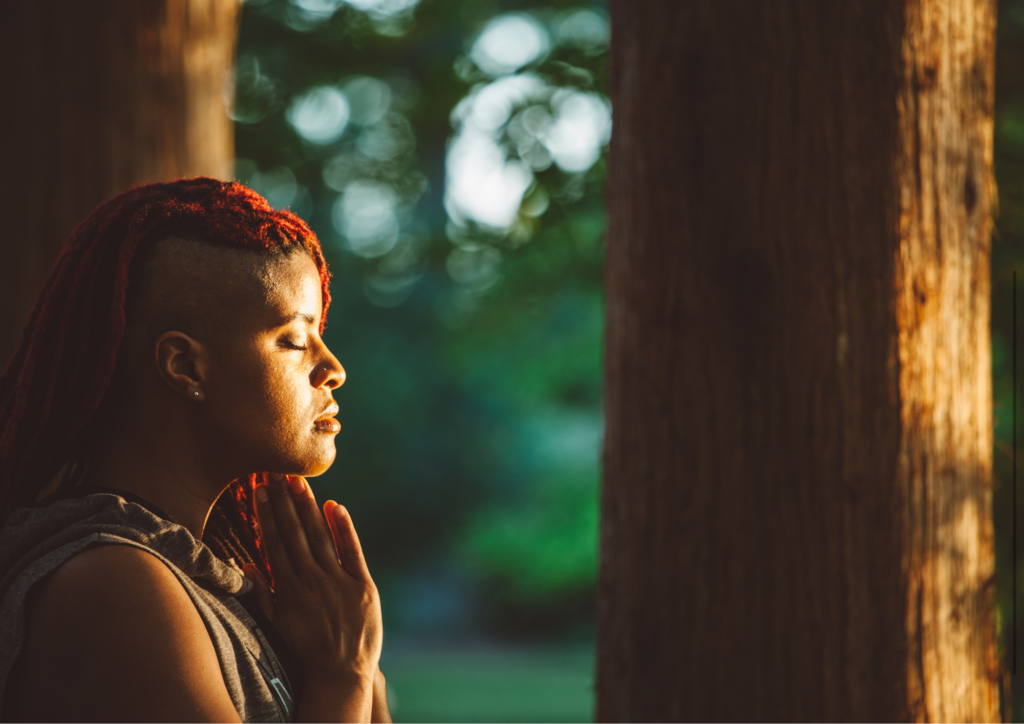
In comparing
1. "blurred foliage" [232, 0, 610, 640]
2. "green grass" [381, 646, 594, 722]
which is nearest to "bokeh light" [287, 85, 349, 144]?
"blurred foliage" [232, 0, 610, 640]

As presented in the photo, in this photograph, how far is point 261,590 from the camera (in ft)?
5.24

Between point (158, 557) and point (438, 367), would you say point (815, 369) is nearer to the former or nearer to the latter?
point (158, 557)

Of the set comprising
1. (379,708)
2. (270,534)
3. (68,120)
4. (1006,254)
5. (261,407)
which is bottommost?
(379,708)

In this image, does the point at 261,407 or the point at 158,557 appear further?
the point at 261,407

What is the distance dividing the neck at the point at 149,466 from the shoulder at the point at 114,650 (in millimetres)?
182

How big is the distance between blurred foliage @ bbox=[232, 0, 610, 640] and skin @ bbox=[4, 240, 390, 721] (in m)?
5.73

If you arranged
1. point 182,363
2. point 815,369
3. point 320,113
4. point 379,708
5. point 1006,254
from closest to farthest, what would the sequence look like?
point 182,363 → point 379,708 → point 815,369 → point 1006,254 → point 320,113

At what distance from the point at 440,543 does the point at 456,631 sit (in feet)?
8.62

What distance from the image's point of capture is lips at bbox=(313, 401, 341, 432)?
1538mm

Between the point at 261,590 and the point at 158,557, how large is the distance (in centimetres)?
30

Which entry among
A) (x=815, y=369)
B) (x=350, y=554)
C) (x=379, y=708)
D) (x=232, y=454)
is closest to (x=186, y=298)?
(x=232, y=454)

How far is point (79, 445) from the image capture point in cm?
150

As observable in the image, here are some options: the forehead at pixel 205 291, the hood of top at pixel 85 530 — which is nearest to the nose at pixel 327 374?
the forehead at pixel 205 291

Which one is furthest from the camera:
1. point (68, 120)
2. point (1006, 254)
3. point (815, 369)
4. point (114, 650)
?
point (1006, 254)
